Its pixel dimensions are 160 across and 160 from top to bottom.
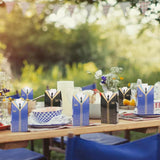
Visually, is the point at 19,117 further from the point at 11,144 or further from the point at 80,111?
the point at 80,111

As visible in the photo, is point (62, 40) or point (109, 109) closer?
point (109, 109)

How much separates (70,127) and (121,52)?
8.59 meters

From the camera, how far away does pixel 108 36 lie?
1000 centimetres

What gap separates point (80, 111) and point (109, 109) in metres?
0.15

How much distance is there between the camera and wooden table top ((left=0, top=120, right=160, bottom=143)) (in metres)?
1.21

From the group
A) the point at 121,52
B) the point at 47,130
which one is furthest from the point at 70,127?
the point at 121,52

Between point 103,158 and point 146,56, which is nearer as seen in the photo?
point 103,158

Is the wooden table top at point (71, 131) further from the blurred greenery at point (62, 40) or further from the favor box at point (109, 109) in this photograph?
the blurred greenery at point (62, 40)

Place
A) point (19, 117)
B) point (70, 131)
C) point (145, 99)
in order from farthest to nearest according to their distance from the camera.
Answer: point (145, 99), point (19, 117), point (70, 131)

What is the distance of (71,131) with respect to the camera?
1.22 metres

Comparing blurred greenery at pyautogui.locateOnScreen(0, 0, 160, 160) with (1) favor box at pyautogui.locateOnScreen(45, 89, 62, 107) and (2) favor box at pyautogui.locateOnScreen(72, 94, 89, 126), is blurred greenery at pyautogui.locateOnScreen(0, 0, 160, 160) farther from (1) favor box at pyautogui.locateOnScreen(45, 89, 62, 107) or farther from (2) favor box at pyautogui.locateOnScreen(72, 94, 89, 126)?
(2) favor box at pyautogui.locateOnScreen(72, 94, 89, 126)

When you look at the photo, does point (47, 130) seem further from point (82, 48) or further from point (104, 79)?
point (82, 48)

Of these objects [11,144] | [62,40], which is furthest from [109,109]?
[62,40]

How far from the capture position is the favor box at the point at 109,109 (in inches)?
55.6
